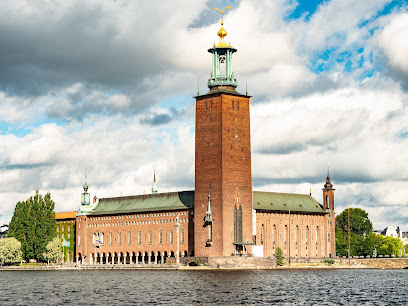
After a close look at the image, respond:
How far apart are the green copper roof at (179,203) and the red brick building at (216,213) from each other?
0.20 m

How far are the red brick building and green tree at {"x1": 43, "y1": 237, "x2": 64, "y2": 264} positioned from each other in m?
6.09

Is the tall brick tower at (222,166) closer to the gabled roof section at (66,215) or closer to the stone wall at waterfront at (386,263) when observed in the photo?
the stone wall at waterfront at (386,263)

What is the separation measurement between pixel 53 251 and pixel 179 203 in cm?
2060

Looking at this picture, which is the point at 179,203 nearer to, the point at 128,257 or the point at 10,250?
the point at 128,257

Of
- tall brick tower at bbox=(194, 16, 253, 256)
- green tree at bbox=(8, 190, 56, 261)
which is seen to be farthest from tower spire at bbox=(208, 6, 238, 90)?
green tree at bbox=(8, 190, 56, 261)

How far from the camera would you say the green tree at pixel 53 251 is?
400ft

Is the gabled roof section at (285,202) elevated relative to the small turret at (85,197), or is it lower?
lower

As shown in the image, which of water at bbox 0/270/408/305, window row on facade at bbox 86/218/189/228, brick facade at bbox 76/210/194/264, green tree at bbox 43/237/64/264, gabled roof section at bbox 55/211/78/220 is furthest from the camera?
gabled roof section at bbox 55/211/78/220

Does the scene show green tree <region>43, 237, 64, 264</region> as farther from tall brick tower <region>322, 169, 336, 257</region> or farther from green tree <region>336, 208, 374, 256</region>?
green tree <region>336, 208, 374, 256</region>

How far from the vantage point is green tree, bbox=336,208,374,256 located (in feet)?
493

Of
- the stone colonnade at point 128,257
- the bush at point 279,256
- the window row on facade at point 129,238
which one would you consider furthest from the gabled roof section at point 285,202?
the stone colonnade at point 128,257

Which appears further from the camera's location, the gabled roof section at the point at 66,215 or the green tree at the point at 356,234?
the green tree at the point at 356,234

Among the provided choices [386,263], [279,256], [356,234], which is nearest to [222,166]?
[279,256]

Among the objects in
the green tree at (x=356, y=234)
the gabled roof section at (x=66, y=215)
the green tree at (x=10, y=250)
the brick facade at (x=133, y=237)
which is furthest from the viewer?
the green tree at (x=356, y=234)
